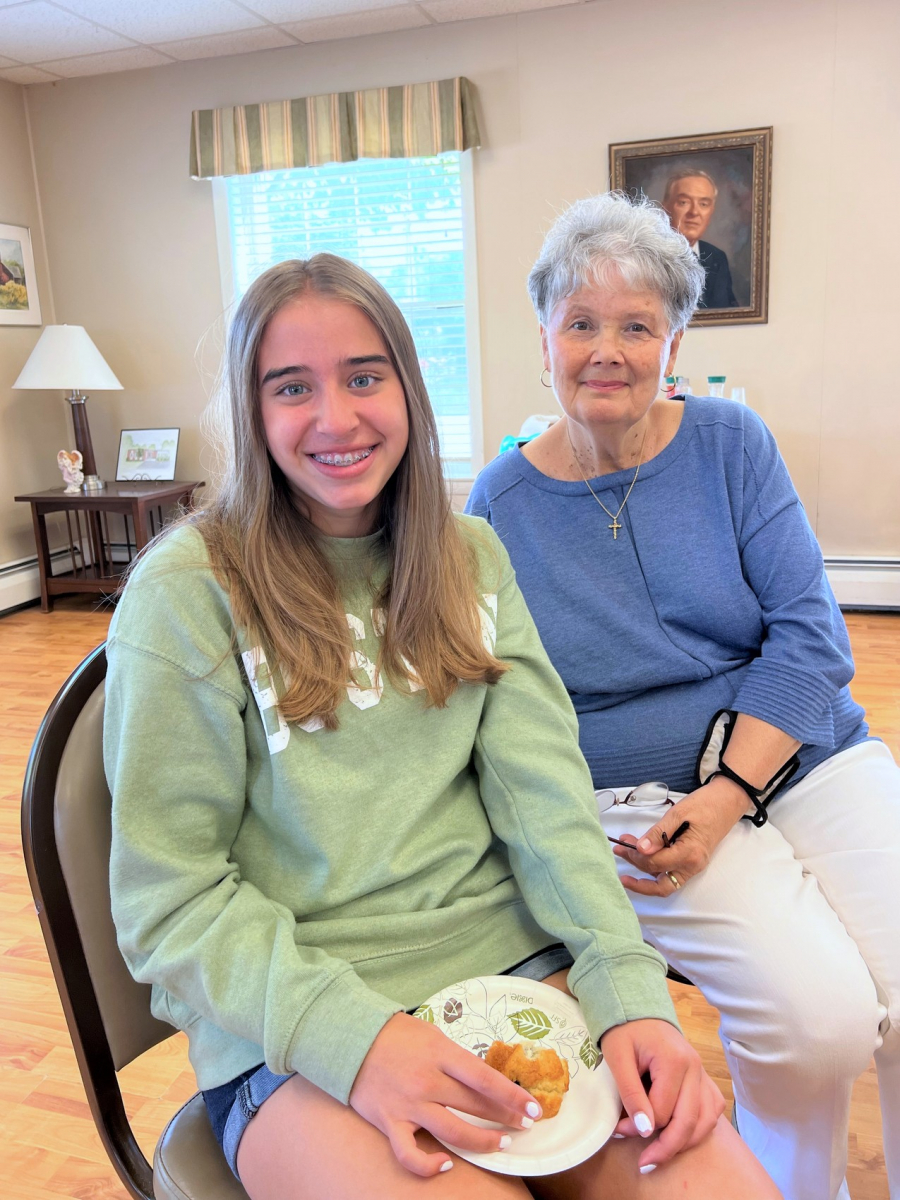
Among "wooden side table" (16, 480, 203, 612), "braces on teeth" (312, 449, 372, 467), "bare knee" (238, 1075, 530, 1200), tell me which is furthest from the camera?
"wooden side table" (16, 480, 203, 612)

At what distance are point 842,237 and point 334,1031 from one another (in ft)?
13.5

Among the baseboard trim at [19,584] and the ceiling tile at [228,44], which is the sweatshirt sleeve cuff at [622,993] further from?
the baseboard trim at [19,584]

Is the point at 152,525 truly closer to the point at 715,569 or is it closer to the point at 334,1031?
the point at 715,569

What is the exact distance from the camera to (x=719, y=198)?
3.97m

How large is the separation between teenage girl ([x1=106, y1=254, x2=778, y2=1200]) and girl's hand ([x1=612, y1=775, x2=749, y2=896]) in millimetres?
208

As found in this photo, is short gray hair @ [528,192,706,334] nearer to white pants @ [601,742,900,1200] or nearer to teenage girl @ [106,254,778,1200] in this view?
teenage girl @ [106,254,778,1200]

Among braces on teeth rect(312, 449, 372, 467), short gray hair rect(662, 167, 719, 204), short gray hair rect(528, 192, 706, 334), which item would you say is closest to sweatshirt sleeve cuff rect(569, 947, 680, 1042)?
braces on teeth rect(312, 449, 372, 467)

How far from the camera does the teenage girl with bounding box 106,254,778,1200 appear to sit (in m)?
0.75

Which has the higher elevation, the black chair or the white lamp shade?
the white lamp shade

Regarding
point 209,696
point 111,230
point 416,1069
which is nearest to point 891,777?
point 416,1069

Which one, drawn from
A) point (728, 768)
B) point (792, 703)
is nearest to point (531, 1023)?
point (728, 768)

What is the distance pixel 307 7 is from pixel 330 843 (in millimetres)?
4153

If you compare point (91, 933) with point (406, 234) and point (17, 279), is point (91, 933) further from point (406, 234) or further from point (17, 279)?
point (17, 279)

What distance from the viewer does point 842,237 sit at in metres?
3.91
